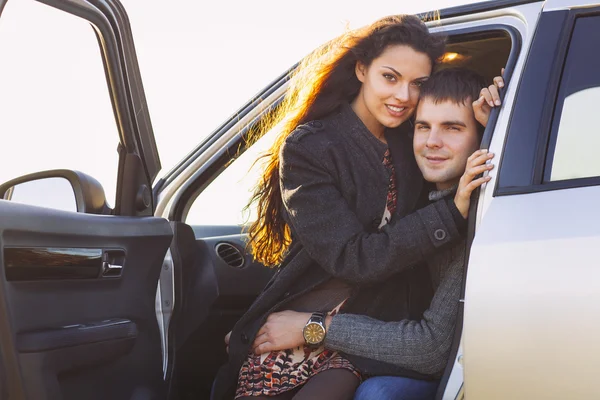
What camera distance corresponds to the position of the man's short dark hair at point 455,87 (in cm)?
224

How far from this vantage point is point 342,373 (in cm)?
217

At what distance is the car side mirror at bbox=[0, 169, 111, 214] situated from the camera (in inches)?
86.6

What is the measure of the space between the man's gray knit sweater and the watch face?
0.07 feet

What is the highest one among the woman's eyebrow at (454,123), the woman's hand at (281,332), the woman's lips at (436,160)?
the woman's eyebrow at (454,123)

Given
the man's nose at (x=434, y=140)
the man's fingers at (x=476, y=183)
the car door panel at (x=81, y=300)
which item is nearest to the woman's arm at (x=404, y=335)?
the man's fingers at (x=476, y=183)

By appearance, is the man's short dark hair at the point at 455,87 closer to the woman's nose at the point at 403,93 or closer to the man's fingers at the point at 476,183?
the woman's nose at the point at 403,93

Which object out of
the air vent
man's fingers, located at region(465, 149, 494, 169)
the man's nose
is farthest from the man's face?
the air vent

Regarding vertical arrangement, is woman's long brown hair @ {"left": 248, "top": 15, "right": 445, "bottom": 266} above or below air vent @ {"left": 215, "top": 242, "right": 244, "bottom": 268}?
above

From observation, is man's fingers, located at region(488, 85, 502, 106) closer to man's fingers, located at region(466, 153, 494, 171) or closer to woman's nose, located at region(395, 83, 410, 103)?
man's fingers, located at region(466, 153, 494, 171)

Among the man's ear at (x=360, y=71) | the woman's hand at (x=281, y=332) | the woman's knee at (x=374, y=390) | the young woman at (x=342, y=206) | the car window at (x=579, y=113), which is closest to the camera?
the car window at (x=579, y=113)

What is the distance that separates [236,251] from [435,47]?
1.01 metres

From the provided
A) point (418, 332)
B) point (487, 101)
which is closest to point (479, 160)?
point (487, 101)

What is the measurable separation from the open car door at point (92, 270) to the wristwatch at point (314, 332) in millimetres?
494

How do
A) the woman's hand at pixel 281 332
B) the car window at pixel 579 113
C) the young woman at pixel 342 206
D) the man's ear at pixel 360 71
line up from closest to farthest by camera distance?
1. the car window at pixel 579 113
2. the young woman at pixel 342 206
3. the woman's hand at pixel 281 332
4. the man's ear at pixel 360 71
